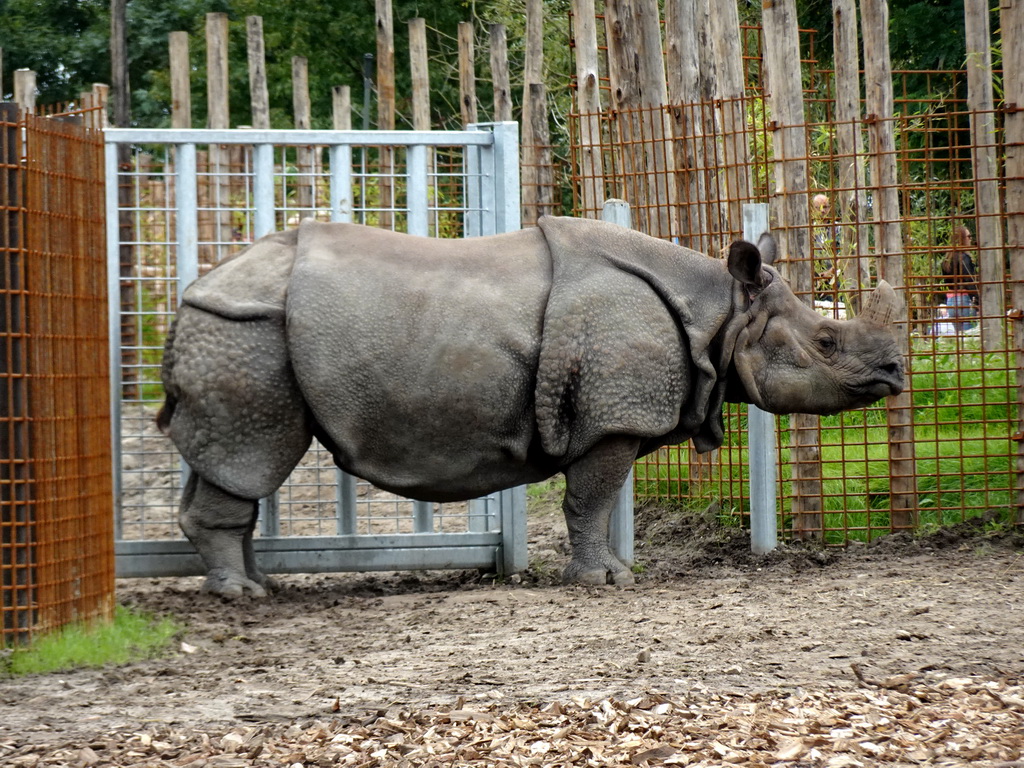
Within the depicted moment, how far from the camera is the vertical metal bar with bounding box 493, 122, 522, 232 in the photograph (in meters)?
8.27

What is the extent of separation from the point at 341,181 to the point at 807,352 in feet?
8.88

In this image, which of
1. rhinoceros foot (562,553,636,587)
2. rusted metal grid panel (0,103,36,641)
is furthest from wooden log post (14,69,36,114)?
rusted metal grid panel (0,103,36,641)

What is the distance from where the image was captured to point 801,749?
449 centimetres

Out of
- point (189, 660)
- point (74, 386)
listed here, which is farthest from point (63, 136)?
point (189, 660)

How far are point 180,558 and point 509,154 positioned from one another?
2862mm

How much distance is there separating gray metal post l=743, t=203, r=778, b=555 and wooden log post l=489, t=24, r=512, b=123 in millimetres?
8340

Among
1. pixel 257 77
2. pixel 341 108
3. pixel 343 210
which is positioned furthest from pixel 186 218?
pixel 341 108

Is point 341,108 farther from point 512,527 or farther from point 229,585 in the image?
point 229,585

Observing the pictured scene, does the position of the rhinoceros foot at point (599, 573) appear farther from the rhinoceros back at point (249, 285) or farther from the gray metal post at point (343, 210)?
the rhinoceros back at point (249, 285)

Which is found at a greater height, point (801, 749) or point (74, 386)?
→ point (74, 386)

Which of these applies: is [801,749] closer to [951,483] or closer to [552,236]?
[552,236]

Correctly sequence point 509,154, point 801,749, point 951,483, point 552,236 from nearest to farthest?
point 801,749 < point 552,236 < point 509,154 < point 951,483

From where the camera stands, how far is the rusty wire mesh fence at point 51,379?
233 inches

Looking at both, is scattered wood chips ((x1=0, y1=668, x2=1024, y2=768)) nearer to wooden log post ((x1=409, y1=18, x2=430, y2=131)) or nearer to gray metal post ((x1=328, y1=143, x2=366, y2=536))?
gray metal post ((x1=328, y1=143, x2=366, y2=536))
